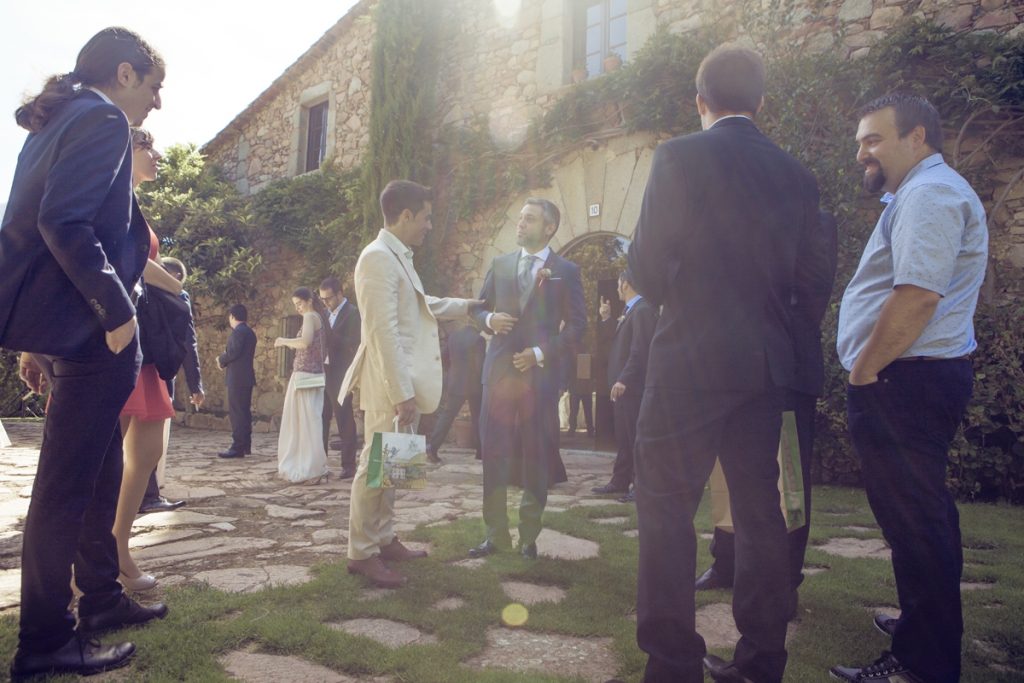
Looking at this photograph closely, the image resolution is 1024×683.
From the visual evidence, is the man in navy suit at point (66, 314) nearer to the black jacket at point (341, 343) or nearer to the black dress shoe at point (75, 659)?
the black dress shoe at point (75, 659)

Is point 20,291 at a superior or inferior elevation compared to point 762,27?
inferior

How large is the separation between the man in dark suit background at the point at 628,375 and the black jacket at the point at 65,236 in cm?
364

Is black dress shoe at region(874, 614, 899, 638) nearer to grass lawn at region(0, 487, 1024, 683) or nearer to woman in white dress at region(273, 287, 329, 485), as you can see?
grass lawn at region(0, 487, 1024, 683)

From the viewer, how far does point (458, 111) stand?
31.5ft

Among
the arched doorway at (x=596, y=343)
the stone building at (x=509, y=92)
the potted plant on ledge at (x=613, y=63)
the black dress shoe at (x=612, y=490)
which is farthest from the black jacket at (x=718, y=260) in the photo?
the potted plant on ledge at (x=613, y=63)

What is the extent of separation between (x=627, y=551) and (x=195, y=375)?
2768mm

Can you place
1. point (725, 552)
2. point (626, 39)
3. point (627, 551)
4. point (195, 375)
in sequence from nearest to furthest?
point (725, 552) < point (627, 551) < point (195, 375) < point (626, 39)

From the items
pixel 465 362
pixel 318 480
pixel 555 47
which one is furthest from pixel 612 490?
pixel 555 47

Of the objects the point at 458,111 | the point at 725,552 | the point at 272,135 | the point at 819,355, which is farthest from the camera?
the point at 272,135

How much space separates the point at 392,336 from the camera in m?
2.85

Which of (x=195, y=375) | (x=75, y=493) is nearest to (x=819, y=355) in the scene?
(x=75, y=493)

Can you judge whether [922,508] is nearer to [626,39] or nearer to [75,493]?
[75,493]

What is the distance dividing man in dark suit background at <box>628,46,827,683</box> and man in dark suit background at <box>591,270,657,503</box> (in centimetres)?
300

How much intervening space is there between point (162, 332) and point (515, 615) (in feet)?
6.39
